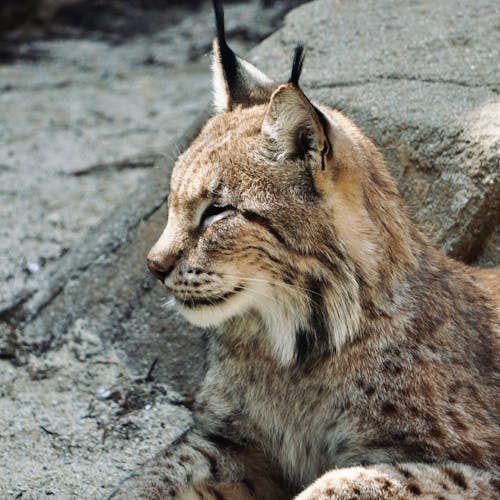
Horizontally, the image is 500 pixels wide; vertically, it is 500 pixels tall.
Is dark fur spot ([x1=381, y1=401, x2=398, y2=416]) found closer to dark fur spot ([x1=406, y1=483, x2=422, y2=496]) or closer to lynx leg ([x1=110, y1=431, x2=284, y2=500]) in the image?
dark fur spot ([x1=406, y1=483, x2=422, y2=496])

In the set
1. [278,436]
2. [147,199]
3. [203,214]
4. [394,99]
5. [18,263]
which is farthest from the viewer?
[18,263]

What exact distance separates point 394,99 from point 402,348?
158cm

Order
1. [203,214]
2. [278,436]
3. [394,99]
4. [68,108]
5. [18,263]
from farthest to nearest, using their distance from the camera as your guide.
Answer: [68,108]
[18,263]
[394,99]
[278,436]
[203,214]

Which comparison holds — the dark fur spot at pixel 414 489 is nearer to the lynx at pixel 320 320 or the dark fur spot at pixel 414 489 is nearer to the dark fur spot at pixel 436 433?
the lynx at pixel 320 320

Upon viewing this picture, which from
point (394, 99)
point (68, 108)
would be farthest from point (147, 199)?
point (68, 108)

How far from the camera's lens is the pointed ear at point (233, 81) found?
3.42m

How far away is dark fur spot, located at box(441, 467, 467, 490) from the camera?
2770 mm

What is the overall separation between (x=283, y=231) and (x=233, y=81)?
2.57 ft

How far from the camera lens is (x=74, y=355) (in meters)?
4.31

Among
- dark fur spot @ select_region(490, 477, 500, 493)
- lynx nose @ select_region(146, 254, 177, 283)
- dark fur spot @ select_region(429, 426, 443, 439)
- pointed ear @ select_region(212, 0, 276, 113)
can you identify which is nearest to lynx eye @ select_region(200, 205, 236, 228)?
lynx nose @ select_region(146, 254, 177, 283)

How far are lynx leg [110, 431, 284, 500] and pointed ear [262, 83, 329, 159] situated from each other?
1.09m

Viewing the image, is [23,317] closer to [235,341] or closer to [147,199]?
[147,199]

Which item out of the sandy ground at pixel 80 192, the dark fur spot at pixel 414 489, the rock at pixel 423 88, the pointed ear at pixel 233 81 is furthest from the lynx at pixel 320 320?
the rock at pixel 423 88

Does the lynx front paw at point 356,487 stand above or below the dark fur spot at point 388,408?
below
